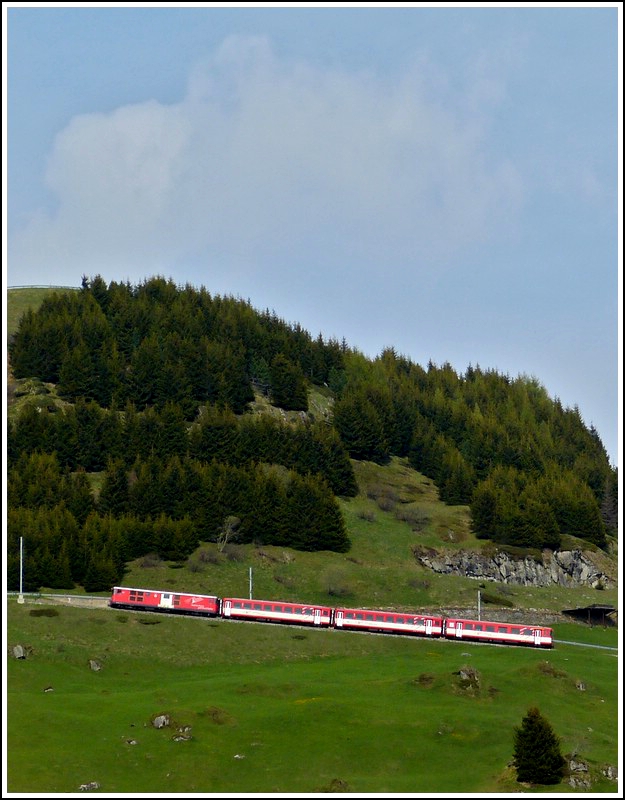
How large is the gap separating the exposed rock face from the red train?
43.8m

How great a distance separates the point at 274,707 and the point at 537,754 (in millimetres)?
22471

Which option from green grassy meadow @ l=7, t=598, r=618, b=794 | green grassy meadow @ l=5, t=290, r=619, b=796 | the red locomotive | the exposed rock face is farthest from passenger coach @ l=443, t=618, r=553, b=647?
the exposed rock face

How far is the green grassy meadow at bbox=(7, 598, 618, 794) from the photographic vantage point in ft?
254

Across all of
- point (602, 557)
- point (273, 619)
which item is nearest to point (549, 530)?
point (602, 557)

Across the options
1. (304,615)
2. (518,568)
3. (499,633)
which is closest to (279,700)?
(304,615)

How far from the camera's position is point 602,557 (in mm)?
179500

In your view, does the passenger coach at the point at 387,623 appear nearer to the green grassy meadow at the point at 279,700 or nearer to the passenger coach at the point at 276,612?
the passenger coach at the point at 276,612

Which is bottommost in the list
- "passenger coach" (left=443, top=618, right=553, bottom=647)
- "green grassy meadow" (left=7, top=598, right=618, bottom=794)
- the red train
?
"green grassy meadow" (left=7, top=598, right=618, bottom=794)

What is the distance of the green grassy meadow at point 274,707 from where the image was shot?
7744cm

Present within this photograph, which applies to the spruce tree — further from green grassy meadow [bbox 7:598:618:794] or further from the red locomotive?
the red locomotive

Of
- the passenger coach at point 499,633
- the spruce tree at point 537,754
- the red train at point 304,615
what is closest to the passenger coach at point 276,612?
the red train at point 304,615

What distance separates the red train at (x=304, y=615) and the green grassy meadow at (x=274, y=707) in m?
2.09

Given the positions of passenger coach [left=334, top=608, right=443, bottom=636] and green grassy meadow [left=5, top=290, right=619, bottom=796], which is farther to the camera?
passenger coach [left=334, top=608, right=443, bottom=636]

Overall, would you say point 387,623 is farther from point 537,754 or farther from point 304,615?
point 537,754
